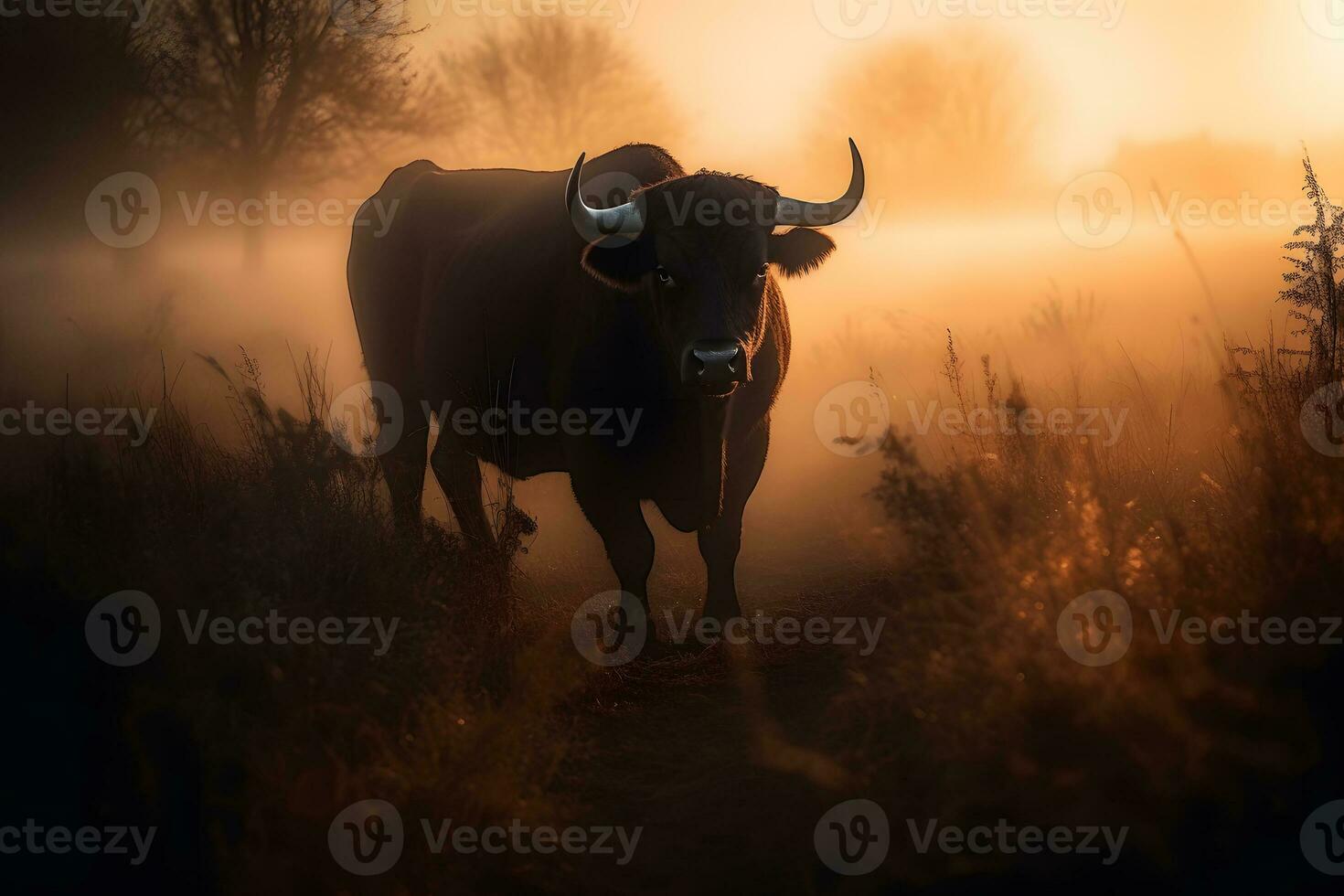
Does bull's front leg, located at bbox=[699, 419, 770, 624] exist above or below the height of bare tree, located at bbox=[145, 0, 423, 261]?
below

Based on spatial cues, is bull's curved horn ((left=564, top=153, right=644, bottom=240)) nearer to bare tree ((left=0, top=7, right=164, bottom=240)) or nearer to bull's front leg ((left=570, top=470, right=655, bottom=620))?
bull's front leg ((left=570, top=470, right=655, bottom=620))

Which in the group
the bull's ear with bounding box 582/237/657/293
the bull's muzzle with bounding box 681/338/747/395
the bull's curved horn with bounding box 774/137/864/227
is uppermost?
the bull's curved horn with bounding box 774/137/864/227

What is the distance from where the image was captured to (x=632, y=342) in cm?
589

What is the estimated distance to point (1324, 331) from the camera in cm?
531

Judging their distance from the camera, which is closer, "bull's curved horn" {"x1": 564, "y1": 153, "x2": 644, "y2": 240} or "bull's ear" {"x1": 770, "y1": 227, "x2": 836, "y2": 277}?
"bull's curved horn" {"x1": 564, "y1": 153, "x2": 644, "y2": 240}

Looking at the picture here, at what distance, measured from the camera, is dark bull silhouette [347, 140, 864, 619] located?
5570mm

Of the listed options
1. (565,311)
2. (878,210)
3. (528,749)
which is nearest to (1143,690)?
(528,749)

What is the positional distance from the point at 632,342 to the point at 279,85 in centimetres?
1819

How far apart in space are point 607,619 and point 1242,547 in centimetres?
319

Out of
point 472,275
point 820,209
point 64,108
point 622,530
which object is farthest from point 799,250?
point 64,108

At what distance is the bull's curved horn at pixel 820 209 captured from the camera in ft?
20.3

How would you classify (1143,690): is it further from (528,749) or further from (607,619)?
(607,619)

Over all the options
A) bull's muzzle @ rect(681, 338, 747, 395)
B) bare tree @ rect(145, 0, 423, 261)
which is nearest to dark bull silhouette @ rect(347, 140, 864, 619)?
bull's muzzle @ rect(681, 338, 747, 395)

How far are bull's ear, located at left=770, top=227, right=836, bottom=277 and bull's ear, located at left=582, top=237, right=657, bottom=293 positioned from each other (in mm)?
893
